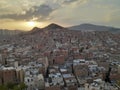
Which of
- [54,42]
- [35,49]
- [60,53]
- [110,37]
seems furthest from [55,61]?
[110,37]

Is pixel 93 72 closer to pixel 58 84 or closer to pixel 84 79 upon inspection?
pixel 84 79

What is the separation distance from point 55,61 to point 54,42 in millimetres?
12404

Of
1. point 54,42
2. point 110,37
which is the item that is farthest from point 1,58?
point 110,37

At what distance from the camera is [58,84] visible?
570 inches

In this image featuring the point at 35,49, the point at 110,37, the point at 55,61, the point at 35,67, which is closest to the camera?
the point at 35,67

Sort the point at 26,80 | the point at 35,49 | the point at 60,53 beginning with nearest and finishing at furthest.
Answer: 1. the point at 26,80
2. the point at 60,53
3. the point at 35,49

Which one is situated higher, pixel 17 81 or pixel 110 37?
pixel 110 37

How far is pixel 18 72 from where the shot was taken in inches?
672

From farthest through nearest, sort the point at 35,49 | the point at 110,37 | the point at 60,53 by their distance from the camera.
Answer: the point at 110,37 < the point at 35,49 < the point at 60,53

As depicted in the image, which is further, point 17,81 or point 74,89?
point 17,81

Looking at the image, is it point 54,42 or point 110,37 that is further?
point 110,37

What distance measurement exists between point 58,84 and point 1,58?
938 cm

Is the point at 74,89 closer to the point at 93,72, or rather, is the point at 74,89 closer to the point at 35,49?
the point at 93,72

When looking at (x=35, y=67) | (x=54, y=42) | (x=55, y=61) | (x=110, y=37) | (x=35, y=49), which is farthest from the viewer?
(x=110, y=37)
